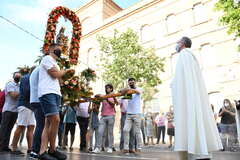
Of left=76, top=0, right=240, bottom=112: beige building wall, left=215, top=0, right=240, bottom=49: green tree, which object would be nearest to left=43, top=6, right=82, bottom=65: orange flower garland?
left=215, top=0, right=240, bottom=49: green tree

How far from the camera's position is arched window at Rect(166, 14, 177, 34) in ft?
70.8

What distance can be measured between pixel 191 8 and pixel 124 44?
364 inches

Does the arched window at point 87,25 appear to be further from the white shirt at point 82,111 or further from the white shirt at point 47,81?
the white shirt at point 47,81

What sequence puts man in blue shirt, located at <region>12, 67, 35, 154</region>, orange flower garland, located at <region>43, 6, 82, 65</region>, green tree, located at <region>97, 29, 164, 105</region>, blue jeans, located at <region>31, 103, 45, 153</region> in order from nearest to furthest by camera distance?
blue jeans, located at <region>31, 103, 45, 153</region> → man in blue shirt, located at <region>12, 67, 35, 154</region> → orange flower garland, located at <region>43, 6, 82, 65</region> → green tree, located at <region>97, 29, 164, 105</region>

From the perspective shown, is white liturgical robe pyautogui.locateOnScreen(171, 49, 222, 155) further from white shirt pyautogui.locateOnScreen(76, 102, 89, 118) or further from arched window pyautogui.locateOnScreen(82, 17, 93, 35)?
arched window pyautogui.locateOnScreen(82, 17, 93, 35)

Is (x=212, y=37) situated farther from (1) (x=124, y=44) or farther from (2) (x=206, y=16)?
(1) (x=124, y=44)

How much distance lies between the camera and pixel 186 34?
20.4m

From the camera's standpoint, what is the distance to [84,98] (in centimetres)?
561

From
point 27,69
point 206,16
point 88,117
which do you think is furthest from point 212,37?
point 27,69

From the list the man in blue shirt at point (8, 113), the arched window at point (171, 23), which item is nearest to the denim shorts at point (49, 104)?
the man in blue shirt at point (8, 113)

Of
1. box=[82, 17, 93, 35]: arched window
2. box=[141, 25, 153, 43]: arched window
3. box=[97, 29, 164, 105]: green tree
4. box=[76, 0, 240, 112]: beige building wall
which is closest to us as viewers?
box=[97, 29, 164, 105]: green tree

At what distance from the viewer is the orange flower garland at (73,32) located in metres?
6.05

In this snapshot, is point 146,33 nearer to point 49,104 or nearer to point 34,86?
point 34,86

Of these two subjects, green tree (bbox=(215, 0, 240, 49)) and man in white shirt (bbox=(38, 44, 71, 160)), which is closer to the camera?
man in white shirt (bbox=(38, 44, 71, 160))
